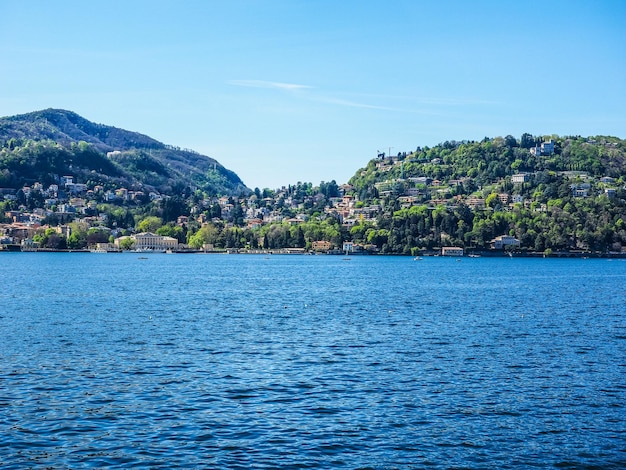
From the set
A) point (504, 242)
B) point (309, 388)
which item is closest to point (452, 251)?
point (504, 242)

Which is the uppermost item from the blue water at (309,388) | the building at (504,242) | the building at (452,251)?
the building at (504,242)

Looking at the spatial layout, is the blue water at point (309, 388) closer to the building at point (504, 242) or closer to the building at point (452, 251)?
the building at point (452, 251)

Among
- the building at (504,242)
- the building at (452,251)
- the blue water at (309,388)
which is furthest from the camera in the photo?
the building at (504,242)

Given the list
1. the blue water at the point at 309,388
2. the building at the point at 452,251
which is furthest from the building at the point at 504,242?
the blue water at the point at 309,388

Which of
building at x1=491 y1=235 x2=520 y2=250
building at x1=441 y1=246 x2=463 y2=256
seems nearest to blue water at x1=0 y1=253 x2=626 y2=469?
building at x1=441 y1=246 x2=463 y2=256

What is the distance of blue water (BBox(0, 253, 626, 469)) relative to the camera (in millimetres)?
18312

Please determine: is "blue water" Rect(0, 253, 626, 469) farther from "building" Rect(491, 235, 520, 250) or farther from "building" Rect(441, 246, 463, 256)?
"building" Rect(491, 235, 520, 250)

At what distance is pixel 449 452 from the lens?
1848 centimetres

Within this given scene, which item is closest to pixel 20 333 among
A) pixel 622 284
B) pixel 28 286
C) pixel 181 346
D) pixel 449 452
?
pixel 181 346

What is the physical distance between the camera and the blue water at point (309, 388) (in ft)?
60.1

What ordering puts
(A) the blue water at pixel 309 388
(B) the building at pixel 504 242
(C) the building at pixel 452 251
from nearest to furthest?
(A) the blue water at pixel 309 388 < (C) the building at pixel 452 251 < (B) the building at pixel 504 242

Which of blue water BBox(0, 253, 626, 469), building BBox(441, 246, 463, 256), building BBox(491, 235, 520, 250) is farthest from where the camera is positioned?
building BBox(491, 235, 520, 250)

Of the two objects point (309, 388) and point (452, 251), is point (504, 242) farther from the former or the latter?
point (309, 388)

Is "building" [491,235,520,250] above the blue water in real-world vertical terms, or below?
above
